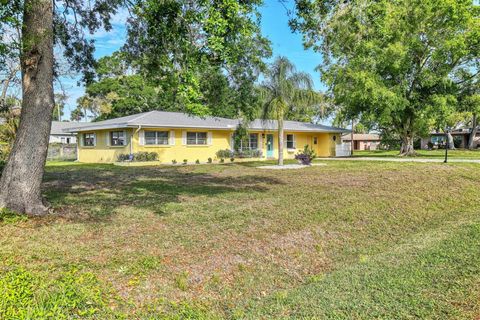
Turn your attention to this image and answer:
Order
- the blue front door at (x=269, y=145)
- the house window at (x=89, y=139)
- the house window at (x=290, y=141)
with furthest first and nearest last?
the house window at (x=290, y=141) < the blue front door at (x=269, y=145) < the house window at (x=89, y=139)

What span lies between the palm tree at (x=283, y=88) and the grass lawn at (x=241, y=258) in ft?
32.8

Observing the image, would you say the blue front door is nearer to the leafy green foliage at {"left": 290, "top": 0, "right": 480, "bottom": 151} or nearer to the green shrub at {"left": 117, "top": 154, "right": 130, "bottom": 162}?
the leafy green foliage at {"left": 290, "top": 0, "right": 480, "bottom": 151}

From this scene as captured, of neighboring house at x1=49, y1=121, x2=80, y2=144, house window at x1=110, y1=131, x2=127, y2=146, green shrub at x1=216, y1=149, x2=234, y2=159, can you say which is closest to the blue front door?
green shrub at x1=216, y1=149, x2=234, y2=159

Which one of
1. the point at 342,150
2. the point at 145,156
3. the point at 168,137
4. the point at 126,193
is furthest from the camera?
the point at 342,150

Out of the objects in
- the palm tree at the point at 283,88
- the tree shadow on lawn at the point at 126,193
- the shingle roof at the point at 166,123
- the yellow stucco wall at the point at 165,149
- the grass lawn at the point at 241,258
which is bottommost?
the grass lawn at the point at 241,258

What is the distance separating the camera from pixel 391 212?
304 inches

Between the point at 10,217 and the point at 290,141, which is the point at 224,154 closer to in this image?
the point at 290,141

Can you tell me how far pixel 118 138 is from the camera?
21.9 m

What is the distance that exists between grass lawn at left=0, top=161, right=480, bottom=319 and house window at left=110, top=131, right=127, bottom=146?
43.5ft

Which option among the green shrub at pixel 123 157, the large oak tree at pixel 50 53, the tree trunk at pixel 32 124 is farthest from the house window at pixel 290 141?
the tree trunk at pixel 32 124

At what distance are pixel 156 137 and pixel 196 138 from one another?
116 inches

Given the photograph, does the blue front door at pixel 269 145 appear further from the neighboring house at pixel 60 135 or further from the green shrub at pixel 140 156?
the neighboring house at pixel 60 135

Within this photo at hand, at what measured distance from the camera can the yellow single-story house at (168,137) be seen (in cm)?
2105

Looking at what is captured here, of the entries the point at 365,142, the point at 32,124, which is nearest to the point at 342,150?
the point at 32,124
